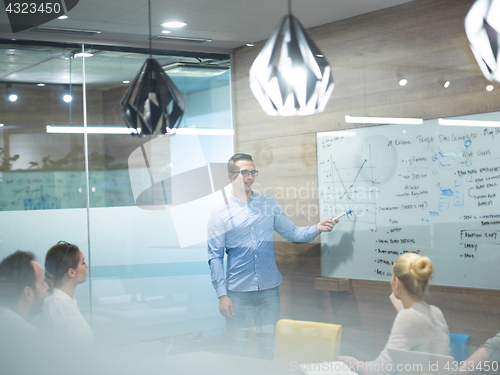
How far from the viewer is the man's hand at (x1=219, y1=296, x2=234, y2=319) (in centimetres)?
A: 311

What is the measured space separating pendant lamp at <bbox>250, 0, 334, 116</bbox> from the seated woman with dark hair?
2084 millimetres

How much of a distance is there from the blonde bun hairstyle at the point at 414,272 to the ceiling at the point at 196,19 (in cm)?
143

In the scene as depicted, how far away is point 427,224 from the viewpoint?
275 centimetres

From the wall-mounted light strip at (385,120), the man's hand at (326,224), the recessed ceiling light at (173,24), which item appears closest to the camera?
the wall-mounted light strip at (385,120)

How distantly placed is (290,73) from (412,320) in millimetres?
1720

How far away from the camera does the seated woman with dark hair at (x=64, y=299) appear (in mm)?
2894

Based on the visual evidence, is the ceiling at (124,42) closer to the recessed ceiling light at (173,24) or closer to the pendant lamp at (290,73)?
the recessed ceiling light at (173,24)

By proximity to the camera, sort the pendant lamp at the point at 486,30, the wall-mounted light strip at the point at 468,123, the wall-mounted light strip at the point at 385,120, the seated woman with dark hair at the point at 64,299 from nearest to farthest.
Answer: the pendant lamp at the point at 486,30 → the wall-mounted light strip at the point at 468,123 → the wall-mounted light strip at the point at 385,120 → the seated woman with dark hair at the point at 64,299

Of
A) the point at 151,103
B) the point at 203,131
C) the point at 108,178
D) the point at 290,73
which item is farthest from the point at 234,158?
the point at 290,73

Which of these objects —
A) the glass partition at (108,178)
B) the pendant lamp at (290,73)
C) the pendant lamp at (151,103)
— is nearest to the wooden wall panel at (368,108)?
the glass partition at (108,178)

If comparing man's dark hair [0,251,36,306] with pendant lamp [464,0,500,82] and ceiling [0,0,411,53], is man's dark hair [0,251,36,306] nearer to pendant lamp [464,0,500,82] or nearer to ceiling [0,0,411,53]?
ceiling [0,0,411,53]

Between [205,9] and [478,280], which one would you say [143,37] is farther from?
[478,280]

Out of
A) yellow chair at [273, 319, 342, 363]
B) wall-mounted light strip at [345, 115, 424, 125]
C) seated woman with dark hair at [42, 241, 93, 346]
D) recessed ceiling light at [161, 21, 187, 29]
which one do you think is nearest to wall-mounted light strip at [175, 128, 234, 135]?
recessed ceiling light at [161, 21, 187, 29]

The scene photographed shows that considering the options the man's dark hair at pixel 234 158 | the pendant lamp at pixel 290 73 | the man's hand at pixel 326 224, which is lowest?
the man's hand at pixel 326 224
